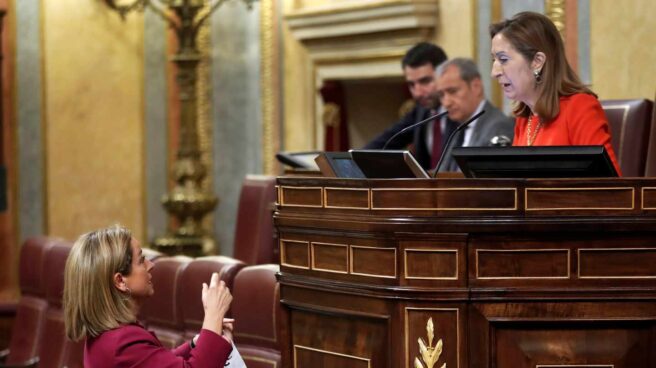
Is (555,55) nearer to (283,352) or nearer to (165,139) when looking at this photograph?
(283,352)

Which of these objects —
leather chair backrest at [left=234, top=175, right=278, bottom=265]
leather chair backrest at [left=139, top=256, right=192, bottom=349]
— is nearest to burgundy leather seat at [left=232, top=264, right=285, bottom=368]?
leather chair backrest at [left=139, top=256, right=192, bottom=349]

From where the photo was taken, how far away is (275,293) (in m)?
3.39

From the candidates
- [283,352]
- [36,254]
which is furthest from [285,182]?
[36,254]

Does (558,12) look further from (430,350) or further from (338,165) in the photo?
(430,350)

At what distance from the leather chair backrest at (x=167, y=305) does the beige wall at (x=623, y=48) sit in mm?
1900

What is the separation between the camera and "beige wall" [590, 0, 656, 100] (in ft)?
15.4

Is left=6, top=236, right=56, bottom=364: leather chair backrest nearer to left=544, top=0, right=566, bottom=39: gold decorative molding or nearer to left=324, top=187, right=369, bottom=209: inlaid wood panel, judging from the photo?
left=544, top=0, right=566, bottom=39: gold decorative molding

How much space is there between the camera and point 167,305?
13.6 ft

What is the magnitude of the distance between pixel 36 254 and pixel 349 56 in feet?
7.38

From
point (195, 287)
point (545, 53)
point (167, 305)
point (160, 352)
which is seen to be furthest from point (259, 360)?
point (545, 53)

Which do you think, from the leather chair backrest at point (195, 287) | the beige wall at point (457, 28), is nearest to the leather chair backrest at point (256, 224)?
the leather chair backrest at point (195, 287)

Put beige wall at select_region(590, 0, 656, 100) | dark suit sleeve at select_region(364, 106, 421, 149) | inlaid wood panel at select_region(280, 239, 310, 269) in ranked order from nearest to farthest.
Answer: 1. inlaid wood panel at select_region(280, 239, 310, 269)
2. beige wall at select_region(590, 0, 656, 100)
3. dark suit sleeve at select_region(364, 106, 421, 149)

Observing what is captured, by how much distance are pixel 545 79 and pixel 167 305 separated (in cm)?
171

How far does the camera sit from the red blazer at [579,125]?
2951 millimetres
